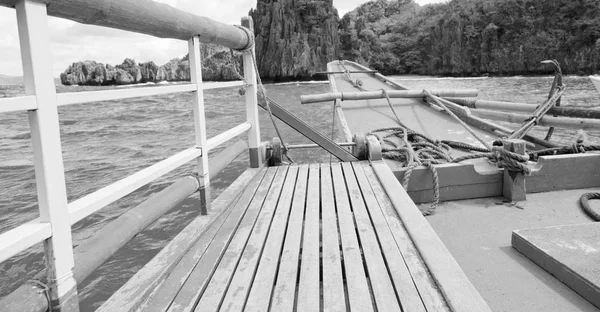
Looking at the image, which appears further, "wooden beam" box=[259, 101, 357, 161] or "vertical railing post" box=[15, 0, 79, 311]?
"wooden beam" box=[259, 101, 357, 161]

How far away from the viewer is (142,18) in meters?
1.50

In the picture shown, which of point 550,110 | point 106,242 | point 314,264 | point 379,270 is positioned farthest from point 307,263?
point 550,110

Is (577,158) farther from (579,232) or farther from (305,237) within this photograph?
(305,237)

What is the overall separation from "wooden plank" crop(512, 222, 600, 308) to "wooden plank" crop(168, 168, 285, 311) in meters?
A: 1.63

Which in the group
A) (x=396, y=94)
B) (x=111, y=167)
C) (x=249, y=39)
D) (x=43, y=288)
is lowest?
(x=111, y=167)

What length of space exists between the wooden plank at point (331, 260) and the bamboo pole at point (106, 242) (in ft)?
2.29

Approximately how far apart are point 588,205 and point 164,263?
3182 millimetres

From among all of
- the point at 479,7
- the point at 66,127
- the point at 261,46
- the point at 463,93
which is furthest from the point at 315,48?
the point at 463,93

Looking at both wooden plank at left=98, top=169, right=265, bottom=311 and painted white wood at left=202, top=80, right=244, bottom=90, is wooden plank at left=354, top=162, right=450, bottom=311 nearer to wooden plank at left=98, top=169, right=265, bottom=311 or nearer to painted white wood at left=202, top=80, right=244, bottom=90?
wooden plank at left=98, top=169, right=265, bottom=311

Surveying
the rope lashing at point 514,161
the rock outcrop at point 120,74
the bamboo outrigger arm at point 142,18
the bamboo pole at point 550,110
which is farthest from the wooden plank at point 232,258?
the rock outcrop at point 120,74

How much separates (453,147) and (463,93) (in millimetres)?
2351

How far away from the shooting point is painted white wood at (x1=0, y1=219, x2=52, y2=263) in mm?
873

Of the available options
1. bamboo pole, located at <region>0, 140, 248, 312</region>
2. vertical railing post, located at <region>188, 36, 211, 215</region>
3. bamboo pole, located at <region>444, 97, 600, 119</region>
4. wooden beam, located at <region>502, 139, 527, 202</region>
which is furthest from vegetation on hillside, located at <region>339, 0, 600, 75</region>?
bamboo pole, located at <region>0, 140, 248, 312</region>

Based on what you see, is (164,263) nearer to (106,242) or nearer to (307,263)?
(106,242)
